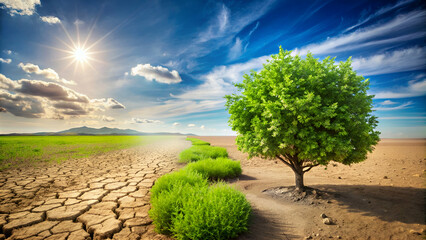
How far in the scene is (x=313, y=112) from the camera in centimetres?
449

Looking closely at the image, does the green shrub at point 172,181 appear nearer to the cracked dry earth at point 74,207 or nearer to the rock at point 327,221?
the cracked dry earth at point 74,207

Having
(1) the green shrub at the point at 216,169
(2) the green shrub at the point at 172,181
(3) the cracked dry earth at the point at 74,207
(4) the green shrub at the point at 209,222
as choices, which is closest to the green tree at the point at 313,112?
(2) the green shrub at the point at 172,181

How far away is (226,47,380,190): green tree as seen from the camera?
174 inches

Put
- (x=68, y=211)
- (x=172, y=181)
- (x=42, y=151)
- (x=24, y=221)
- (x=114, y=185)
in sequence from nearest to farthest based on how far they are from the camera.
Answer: (x=24, y=221)
(x=68, y=211)
(x=172, y=181)
(x=114, y=185)
(x=42, y=151)

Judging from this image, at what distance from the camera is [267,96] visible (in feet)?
17.4

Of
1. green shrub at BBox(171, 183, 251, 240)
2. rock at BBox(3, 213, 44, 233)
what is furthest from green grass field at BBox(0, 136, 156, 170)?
green shrub at BBox(171, 183, 251, 240)

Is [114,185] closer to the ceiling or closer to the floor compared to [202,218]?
closer to the floor

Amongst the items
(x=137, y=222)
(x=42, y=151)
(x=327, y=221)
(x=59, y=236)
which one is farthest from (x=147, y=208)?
(x=42, y=151)

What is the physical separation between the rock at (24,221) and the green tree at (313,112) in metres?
5.34

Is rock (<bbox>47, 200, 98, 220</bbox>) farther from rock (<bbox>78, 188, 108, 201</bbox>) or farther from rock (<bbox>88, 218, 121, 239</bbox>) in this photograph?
rock (<bbox>88, 218, 121, 239</bbox>)

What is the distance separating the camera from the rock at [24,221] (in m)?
3.51

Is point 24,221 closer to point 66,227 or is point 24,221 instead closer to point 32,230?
point 32,230

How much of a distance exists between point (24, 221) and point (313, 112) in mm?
7244

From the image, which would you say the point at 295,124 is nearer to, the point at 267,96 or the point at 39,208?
the point at 267,96
